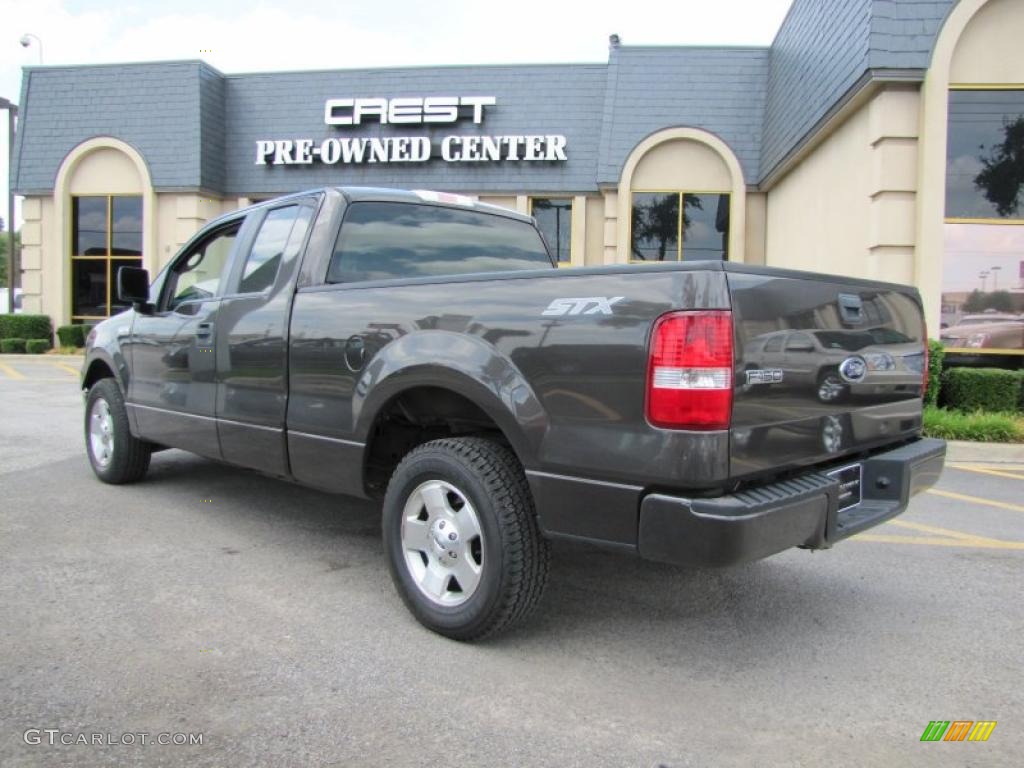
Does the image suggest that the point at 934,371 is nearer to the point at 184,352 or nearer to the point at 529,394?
the point at 529,394

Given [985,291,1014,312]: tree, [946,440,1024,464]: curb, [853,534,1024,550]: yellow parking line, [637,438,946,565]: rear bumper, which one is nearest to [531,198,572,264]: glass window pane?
[985,291,1014,312]: tree

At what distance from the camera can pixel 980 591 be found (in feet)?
13.4

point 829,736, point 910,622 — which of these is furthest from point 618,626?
point 910,622

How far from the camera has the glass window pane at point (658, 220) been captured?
1667cm

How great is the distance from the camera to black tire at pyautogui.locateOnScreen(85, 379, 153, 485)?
226 inches

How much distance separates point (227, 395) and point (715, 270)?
2.95 metres

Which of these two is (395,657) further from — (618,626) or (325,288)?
(325,288)

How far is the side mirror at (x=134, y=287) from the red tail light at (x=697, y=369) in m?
3.97

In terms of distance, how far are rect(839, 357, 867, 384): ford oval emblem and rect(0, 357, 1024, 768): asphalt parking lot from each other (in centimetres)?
114

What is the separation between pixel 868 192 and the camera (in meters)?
10.3

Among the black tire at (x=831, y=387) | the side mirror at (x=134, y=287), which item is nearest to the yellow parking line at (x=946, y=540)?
the black tire at (x=831, y=387)

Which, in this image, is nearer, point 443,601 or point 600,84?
point 443,601

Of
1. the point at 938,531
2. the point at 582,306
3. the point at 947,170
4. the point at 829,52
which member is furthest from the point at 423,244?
the point at 829,52

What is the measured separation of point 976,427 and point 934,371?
2.65 feet
